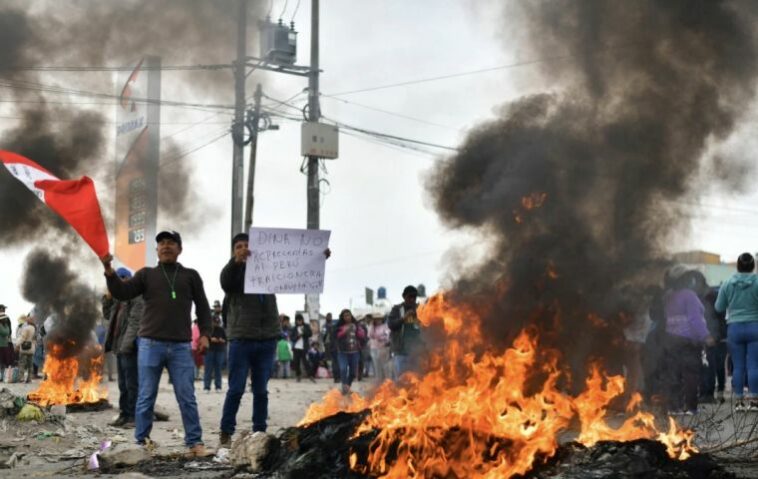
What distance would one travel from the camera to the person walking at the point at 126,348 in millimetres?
10133

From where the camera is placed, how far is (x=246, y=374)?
26.6ft

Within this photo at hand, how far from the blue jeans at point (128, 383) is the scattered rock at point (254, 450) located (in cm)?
399

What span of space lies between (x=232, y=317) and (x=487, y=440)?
3221mm

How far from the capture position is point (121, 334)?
10680mm

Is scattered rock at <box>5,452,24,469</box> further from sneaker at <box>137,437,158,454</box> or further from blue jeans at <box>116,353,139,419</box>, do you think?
blue jeans at <box>116,353,139,419</box>

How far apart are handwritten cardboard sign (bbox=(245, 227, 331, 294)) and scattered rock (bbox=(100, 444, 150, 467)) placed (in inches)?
62.9

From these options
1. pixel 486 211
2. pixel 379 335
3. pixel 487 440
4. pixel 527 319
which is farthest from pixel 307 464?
pixel 379 335

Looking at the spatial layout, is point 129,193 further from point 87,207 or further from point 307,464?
point 307,464

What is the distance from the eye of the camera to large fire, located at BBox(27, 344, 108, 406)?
12.6 meters

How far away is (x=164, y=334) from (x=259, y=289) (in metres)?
0.89

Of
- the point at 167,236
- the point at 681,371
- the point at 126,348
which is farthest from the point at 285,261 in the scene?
the point at 681,371

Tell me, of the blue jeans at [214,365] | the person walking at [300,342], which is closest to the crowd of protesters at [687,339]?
the blue jeans at [214,365]

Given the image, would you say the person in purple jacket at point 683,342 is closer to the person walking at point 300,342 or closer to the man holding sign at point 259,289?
the man holding sign at point 259,289

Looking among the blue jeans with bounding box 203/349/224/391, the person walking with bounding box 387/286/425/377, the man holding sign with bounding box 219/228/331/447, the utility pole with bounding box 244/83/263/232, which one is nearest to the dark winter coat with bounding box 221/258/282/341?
the man holding sign with bounding box 219/228/331/447
